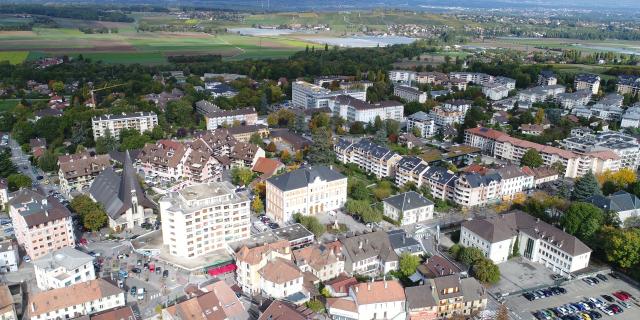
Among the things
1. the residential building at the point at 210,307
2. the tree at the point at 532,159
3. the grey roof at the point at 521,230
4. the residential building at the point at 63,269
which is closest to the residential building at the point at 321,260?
the residential building at the point at 210,307

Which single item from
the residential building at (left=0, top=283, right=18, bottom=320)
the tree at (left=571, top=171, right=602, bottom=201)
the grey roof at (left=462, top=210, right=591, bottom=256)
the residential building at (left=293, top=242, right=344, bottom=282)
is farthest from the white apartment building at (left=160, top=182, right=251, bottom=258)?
the tree at (left=571, top=171, right=602, bottom=201)

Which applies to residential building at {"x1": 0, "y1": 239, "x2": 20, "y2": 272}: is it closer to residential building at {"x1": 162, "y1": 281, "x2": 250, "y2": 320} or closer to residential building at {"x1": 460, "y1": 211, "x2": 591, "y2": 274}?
residential building at {"x1": 162, "y1": 281, "x2": 250, "y2": 320}

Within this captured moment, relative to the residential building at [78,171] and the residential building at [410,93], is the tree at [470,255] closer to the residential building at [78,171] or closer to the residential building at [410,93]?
the residential building at [78,171]

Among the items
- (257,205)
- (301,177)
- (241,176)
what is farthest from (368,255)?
(241,176)

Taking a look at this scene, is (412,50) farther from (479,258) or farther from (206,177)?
(479,258)

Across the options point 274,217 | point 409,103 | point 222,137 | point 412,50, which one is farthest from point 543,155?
point 412,50
